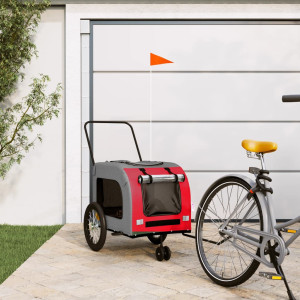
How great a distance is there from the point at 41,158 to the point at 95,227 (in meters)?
2.08

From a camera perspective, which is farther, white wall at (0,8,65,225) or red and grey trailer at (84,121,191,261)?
white wall at (0,8,65,225)

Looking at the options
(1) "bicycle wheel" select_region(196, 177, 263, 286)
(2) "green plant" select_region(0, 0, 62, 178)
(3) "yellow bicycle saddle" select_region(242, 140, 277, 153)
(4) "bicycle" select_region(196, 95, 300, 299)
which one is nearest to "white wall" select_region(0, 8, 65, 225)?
(2) "green plant" select_region(0, 0, 62, 178)

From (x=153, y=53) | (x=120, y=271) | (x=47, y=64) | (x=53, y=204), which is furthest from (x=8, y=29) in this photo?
(x=120, y=271)

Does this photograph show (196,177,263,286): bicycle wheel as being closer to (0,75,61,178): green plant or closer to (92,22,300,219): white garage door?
(92,22,300,219): white garage door

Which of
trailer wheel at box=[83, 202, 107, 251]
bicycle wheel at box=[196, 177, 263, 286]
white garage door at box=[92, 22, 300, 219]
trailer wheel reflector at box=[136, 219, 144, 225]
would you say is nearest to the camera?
bicycle wheel at box=[196, 177, 263, 286]

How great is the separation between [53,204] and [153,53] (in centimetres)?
237

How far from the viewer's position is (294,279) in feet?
13.1

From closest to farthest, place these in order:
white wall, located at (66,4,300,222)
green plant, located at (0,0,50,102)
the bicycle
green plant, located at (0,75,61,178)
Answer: the bicycle, green plant, located at (0,0,50,102), green plant, located at (0,75,61,178), white wall, located at (66,4,300,222)

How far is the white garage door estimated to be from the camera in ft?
22.1

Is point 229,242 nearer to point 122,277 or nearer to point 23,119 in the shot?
point 122,277

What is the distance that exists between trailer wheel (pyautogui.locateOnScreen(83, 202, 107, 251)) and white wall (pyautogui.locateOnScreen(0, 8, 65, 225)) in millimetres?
1808

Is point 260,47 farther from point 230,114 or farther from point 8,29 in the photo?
point 8,29

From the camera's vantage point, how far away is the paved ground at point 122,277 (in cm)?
359

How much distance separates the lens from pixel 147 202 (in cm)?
447
